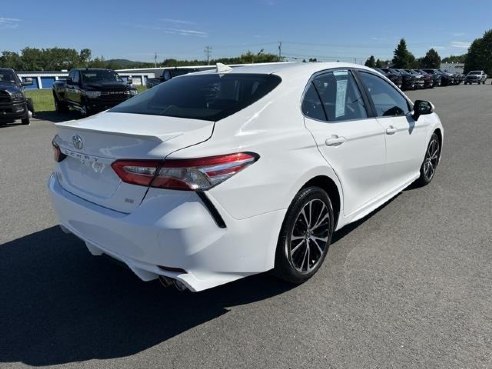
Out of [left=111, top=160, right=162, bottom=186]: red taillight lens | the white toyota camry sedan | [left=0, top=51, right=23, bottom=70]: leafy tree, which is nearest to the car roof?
the white toyota camry sedan

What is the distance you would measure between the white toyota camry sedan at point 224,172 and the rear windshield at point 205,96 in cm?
2

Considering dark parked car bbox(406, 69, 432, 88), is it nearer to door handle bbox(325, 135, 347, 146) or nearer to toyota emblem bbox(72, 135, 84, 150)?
door handle bbox(325, 135, 347, 146)

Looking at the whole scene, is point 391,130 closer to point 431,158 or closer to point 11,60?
point 431,158

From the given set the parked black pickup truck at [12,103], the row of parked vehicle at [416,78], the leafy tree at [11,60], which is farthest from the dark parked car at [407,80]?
the leafy tree at [11,60]

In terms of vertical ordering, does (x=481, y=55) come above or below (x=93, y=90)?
above

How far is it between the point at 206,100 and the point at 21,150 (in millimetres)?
7476

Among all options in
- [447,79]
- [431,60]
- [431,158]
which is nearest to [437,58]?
[431,60]

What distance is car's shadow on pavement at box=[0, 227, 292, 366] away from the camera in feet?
8.91

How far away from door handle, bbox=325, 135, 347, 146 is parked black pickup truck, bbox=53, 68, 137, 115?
41.5 feet

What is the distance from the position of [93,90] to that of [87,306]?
12792mm

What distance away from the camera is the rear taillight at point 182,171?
251 centimetres

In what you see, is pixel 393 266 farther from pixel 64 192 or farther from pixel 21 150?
pixel 21 150

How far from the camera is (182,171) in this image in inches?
98.6

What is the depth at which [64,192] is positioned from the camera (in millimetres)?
3244
